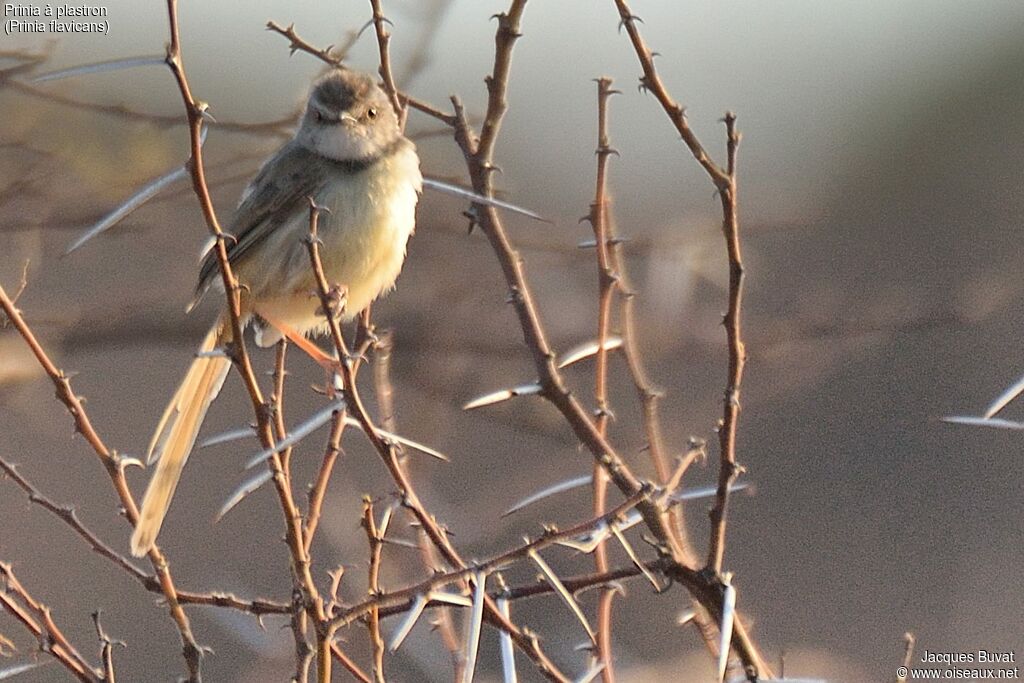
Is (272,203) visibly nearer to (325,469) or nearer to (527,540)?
(325,469)

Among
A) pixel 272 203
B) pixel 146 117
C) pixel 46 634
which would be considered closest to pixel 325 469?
pixel 46 634

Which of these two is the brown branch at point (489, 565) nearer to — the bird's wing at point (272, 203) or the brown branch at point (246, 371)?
the brown branch at point (246, 371)

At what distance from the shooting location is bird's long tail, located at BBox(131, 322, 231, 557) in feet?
9.24

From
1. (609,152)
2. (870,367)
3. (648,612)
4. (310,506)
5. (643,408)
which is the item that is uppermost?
(609,152)

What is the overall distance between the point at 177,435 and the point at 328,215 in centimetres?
99

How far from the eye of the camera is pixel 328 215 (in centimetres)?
415

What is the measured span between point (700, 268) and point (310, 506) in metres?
2.34

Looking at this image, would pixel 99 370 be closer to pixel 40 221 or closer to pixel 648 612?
pixel 648 612

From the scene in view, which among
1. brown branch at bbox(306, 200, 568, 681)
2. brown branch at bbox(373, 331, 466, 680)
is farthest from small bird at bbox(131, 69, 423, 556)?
brown branch at bbox(306, 200, 568, 681)

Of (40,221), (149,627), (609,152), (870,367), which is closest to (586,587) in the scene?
(609,152)

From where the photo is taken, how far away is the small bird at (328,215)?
13.6ft

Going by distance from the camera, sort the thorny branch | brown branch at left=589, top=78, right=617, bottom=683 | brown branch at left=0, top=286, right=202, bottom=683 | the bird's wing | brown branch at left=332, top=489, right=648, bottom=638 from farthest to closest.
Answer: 1. the bird's wing
2. brown branch at left=589, top=78, right=617, bottom=683
3. brown branch at left=0, top=286, right=202, bottom=683
4. the thorny branch
5. brown branch at left=332, top=489, right=648, bottom=638

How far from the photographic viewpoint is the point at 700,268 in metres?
4.76

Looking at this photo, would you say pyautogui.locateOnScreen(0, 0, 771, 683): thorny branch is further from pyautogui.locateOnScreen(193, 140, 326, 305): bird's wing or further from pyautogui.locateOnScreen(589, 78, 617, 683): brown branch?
pyautogui.locateOnScreen(193, 140, 326, 305): bird's wing
